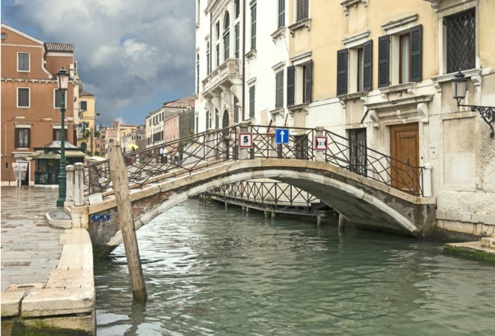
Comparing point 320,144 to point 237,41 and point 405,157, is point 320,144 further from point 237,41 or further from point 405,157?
point 237,41

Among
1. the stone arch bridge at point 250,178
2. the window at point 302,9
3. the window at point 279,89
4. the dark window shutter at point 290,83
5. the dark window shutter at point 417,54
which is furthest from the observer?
the window at point 279,89

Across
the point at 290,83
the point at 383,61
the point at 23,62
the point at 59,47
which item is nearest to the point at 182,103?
the point at 59,47

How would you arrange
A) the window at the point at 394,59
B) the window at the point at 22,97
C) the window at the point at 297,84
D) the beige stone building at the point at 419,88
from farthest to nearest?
1. the window at the point at 22,97
2. the window at the point at 297,84
3. the window at the point at 394,59
4. the beige stone building at the point at 419,88

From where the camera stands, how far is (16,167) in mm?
27219

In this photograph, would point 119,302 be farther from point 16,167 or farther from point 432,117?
point 16,167

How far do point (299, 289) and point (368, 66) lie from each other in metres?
7.69

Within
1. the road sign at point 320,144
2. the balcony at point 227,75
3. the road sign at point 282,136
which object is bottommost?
the road sign at point 320,144

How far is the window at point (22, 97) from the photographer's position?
3428cm

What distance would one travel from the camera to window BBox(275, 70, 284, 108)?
755 inches

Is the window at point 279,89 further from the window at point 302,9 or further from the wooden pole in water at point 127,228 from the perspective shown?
the wooden pole in water at point 127,228

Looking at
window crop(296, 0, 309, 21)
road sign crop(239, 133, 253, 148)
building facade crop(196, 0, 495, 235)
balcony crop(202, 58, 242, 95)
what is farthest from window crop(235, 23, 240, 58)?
road sign crop(239, 133, 253, 148)

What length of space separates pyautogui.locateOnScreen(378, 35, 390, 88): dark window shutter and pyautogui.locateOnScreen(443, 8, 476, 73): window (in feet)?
5.99

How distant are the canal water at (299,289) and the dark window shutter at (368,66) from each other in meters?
3.80

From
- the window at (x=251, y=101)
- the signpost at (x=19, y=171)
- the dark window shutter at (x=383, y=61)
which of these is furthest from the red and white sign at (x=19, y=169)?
the dark window shutter at (x=383, y=61)
